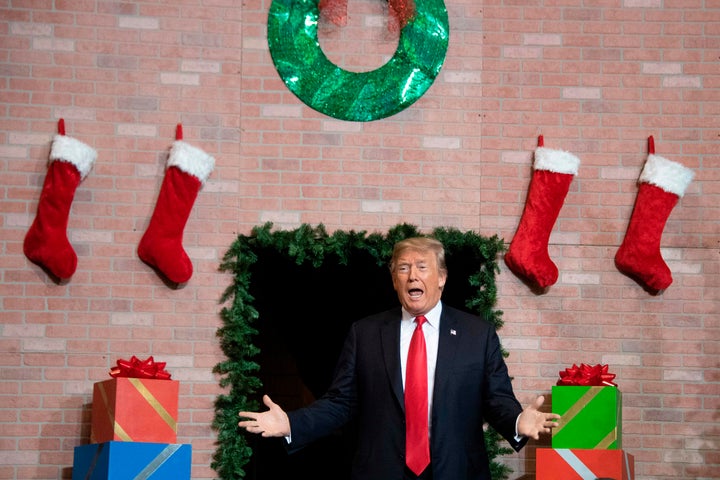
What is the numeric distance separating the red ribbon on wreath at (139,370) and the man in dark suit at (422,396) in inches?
29.0

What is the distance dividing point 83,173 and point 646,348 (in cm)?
285

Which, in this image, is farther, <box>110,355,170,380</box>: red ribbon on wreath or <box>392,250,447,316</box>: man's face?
<box>110,355,170,380</box>: red ribbon on wreath

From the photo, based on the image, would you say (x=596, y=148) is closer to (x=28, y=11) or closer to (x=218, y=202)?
(x=218, y=202)

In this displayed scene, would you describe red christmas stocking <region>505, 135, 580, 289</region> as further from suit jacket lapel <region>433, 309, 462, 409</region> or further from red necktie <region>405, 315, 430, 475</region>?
red necktie <region>405, 315, 430, 475</region>

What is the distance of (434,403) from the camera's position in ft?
12.9

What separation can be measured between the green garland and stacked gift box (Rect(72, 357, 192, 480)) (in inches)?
18.6

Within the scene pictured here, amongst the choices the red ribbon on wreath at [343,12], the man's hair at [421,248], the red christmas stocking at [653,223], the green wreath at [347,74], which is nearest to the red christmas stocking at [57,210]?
the green wreath at [347,74]

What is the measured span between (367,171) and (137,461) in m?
1.82

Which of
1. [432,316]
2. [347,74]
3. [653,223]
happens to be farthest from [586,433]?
[347,74]

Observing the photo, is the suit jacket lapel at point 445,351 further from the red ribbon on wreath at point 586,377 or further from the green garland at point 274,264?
the green garland at point 274,264

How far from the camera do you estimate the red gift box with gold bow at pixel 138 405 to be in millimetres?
4344

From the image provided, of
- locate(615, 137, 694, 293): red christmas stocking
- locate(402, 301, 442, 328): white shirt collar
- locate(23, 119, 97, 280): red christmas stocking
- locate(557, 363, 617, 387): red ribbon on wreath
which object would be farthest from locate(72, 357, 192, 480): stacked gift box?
locate(615, 137, 694, 293): red christmas stocking

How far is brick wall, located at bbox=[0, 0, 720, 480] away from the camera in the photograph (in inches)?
197

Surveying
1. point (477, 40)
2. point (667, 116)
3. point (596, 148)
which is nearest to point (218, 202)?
point (477, 40)
